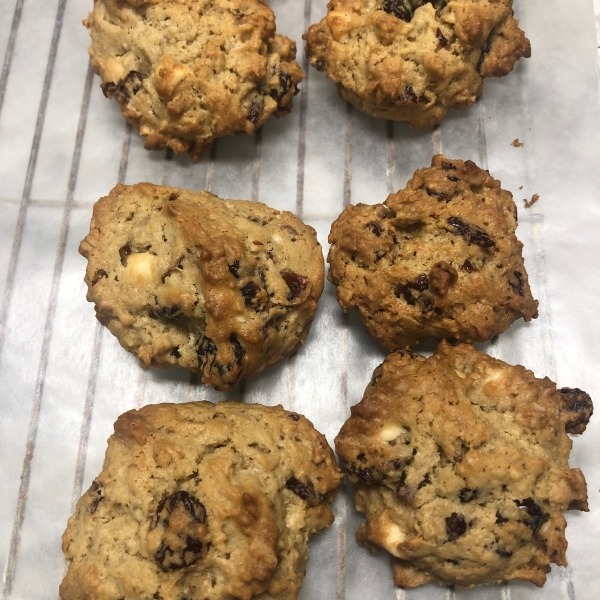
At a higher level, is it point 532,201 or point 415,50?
point 415,50

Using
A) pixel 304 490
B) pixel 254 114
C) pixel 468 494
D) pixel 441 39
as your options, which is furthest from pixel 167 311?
pixel 441 39

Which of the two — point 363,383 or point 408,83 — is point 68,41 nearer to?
point 408,83

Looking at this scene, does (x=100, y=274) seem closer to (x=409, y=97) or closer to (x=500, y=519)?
(x=409, y=97)

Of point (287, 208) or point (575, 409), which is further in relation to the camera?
point (287, 208)

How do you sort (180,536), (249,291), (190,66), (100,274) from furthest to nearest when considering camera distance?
1. (190,66)
2. (100,274)
3. (249,291)
4. (180,536)

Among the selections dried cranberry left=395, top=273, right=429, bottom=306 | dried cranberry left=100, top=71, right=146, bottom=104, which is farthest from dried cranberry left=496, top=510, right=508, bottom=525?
dried cranberry left=100, top=71, right=146, bottom=104

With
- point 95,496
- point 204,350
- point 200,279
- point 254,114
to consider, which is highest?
point 254,114

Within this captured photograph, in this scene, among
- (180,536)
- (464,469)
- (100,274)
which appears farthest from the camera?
(100,274)
